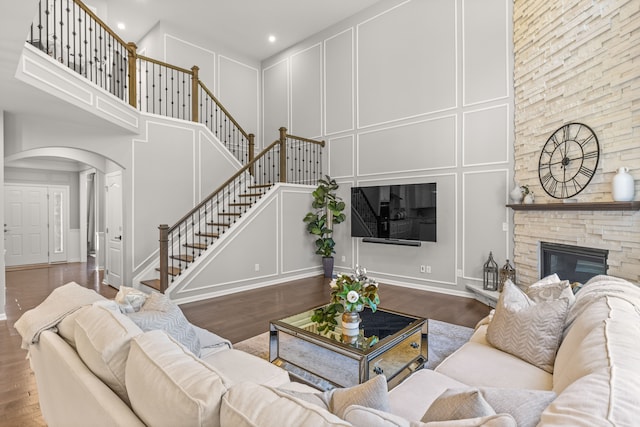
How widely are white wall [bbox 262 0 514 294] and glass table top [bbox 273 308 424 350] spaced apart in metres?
2.63

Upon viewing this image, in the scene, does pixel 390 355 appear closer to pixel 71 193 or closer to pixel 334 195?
pixel 334 195

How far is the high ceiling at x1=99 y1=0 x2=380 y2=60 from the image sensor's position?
621cm

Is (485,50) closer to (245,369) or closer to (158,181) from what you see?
(245,369)

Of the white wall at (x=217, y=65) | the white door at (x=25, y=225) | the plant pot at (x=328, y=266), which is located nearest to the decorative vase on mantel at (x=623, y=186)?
the plant pot at (x=328, y=266)

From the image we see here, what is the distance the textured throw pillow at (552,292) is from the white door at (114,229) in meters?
5.86

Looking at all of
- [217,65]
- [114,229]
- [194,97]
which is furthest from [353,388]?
[217,65]

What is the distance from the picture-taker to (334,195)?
21.5 feet

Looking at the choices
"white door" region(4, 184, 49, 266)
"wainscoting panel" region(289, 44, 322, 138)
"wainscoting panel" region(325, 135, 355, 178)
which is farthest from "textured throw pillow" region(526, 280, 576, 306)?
"white door" region(4, 184, 49, 266)

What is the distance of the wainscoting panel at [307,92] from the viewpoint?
714cm

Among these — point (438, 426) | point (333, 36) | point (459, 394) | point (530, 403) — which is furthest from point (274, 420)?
point (333, 36)

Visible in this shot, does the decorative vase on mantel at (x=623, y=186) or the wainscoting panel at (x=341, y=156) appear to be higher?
the wainscoting panel at (x=341, y=156)

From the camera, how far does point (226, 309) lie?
4512 mm

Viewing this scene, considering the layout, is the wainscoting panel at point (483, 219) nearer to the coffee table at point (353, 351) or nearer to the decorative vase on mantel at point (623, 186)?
the decorative vase on mantel at point (623, 186)

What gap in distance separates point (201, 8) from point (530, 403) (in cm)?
755
